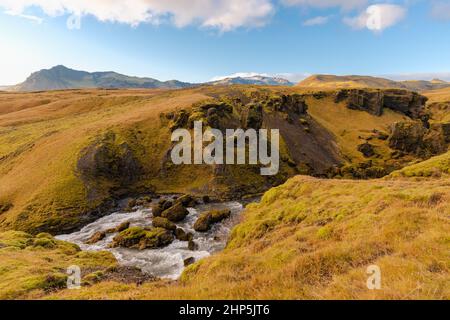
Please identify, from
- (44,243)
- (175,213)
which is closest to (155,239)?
(175,213)

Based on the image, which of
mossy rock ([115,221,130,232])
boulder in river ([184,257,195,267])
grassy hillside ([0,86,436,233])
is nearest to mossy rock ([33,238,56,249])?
mossy rock ([115,221,130,232])

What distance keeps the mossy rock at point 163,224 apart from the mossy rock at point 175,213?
2360 mm

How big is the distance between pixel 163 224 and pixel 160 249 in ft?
23.5

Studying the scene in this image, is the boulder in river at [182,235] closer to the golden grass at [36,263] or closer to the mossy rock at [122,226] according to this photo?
the mossy rock at [122,226]

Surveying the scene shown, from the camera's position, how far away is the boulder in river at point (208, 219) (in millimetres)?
48797

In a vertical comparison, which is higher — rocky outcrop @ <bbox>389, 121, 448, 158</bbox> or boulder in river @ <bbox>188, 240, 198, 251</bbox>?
rocky outcrop @ <bbox>389, 121, 448, 158</bbox>

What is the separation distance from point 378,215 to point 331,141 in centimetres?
9411

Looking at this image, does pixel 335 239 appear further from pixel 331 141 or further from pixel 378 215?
pixel 331 141

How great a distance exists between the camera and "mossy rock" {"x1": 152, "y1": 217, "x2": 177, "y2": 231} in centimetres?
4859

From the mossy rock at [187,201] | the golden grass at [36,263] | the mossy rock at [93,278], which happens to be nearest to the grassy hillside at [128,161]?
the mossy rock at [187,201]

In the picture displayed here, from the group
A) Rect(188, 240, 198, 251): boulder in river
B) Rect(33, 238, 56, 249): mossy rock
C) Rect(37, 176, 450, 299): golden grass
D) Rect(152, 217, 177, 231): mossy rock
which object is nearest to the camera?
Rect(37, 176, 450, 299): golden grass

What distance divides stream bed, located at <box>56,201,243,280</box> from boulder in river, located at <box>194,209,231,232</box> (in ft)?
2.60

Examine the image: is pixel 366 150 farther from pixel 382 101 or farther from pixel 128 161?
pixel 128 161

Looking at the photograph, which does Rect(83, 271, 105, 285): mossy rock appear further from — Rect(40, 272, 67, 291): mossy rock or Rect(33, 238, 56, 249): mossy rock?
Rect(33, 238, 56, 249): mossy rock
